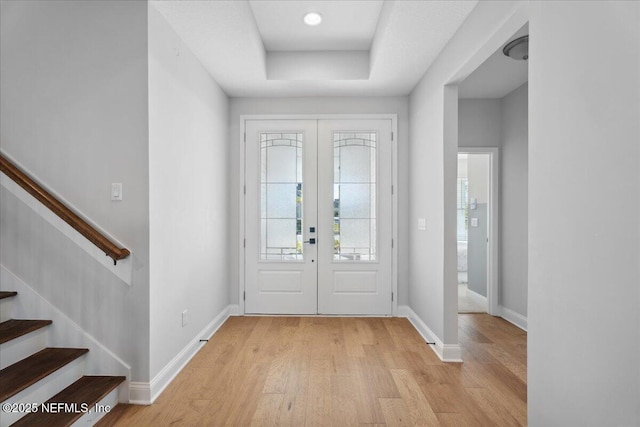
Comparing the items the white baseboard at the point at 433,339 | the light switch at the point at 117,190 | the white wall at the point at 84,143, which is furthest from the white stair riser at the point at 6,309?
the white baseboard at the point at 433,339

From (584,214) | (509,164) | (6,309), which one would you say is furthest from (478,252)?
(6,309)

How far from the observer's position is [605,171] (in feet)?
4.07

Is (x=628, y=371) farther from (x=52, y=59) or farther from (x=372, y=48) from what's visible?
(x=52, y=59)

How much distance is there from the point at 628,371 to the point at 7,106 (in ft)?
11.5

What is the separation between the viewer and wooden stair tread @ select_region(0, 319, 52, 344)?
1976 millimetres

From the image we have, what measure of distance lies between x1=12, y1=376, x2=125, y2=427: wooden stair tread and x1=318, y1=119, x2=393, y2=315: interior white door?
2399mm

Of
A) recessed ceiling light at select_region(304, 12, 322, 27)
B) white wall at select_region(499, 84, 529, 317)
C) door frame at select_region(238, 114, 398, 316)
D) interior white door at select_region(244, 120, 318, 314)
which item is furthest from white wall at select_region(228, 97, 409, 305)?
white wall at select_region(499, 84, 529, 317)

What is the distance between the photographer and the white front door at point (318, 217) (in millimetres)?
4109

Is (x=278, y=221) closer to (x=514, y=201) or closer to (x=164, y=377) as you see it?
(x=164, y=377)

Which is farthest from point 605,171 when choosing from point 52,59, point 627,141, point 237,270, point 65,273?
point 237,270

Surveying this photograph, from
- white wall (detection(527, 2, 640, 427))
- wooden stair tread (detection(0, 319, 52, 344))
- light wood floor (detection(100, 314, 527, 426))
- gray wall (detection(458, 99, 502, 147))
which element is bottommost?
light wood floor (detection(100, 314, 527, 426))

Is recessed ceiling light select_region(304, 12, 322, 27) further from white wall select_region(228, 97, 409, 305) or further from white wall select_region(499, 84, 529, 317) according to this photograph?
white wall select_region(499, 84, 529, 317)

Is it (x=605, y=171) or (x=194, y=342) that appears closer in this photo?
(x=605, y=171)

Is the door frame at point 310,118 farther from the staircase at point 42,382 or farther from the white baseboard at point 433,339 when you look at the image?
the staircase at point 42,382
